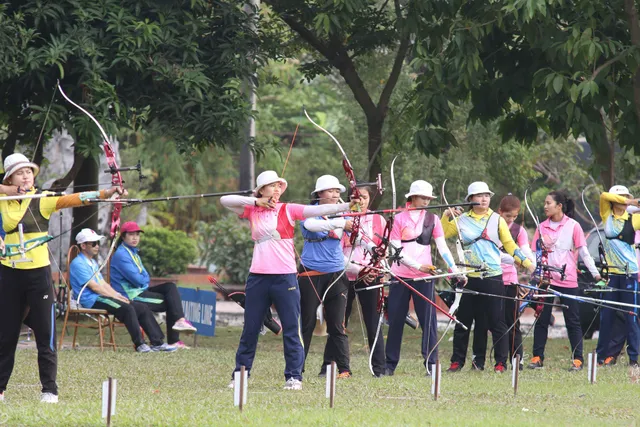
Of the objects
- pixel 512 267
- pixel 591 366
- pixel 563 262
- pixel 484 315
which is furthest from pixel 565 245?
pixel 591 366

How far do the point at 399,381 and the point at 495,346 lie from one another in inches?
68.9

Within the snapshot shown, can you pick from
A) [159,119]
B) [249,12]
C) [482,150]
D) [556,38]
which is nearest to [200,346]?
[159,119]

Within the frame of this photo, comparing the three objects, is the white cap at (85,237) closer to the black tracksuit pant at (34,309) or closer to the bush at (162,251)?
the black tracksuit pant at (34,309)

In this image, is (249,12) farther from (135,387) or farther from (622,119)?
(135,387)

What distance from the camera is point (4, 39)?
1346 cm

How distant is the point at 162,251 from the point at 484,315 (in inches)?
779

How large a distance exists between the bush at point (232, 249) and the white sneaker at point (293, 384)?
57.3 ft

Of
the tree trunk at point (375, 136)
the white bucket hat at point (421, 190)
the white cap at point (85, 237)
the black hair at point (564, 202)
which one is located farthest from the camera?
the tree trunk at point (375, 136)

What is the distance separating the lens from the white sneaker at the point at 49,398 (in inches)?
351

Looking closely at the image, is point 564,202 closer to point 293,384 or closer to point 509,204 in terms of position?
point 509,204

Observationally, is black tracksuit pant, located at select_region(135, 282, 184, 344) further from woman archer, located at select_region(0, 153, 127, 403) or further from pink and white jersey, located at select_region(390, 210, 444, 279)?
woman archer, located at select_region(0, 153, 127, 403)

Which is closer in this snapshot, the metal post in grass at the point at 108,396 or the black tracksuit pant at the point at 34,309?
the metal post in grass at the point at 108,396

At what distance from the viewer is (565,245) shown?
13.0 m

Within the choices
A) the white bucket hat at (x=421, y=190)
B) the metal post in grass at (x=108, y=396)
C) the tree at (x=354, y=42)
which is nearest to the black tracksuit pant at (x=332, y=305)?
the white bucket hat at (x=421, y=190)
